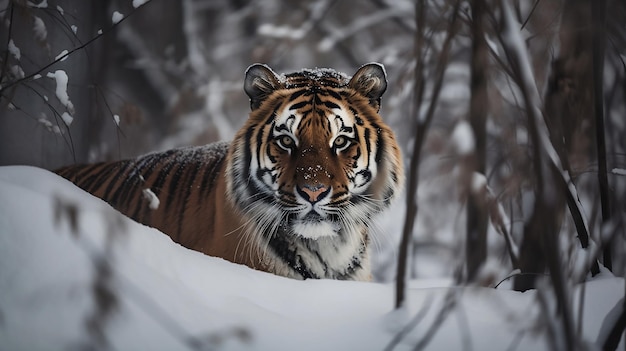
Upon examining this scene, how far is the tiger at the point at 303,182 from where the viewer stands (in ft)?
9.32

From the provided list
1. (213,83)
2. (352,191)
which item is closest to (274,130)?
(352,191)

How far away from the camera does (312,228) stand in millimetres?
2838

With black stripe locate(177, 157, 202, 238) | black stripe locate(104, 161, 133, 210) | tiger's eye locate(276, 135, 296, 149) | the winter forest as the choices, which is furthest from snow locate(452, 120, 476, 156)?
black stripe locate(104, 161, 133, 210)

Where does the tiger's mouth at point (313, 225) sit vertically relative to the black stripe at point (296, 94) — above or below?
below

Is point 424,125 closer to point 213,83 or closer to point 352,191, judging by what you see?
point 352,191

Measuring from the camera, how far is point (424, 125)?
5.12 ft

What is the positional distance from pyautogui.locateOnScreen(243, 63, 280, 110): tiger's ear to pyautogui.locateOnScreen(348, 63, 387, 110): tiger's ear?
1.22 feet

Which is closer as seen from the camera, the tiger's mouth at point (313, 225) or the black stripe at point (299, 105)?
the tiger's mouth at point (313, 225)

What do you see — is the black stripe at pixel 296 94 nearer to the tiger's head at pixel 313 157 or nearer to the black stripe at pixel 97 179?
the tiger's head at pixel 313 157

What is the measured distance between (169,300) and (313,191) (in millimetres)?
1152

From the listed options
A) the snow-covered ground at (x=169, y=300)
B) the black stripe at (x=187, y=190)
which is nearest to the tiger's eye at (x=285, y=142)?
the black stripe at (x=187, y=190)

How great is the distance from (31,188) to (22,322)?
49 centimetres

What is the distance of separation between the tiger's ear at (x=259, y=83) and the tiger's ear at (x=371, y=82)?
1.22ft

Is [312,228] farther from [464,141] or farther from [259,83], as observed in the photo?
[464,141]
